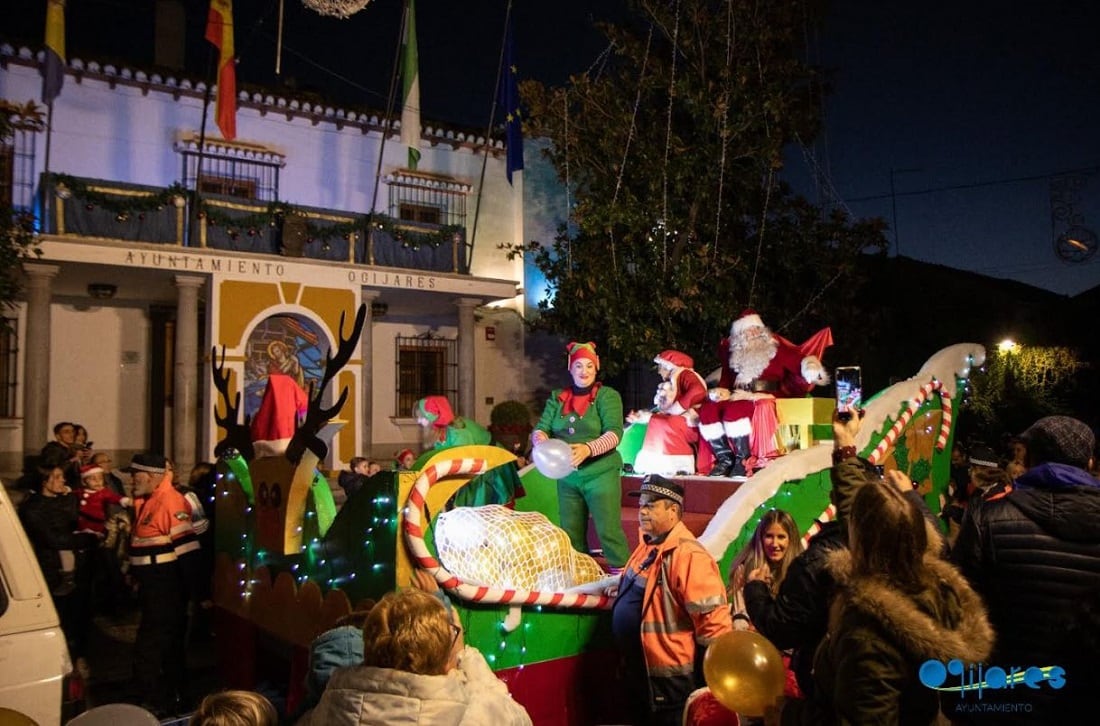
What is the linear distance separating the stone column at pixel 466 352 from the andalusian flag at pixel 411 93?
10.4ft

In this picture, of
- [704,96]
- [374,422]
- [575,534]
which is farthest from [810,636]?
[374,422]

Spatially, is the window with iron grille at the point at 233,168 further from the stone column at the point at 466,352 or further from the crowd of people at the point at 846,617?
the crowd of people at the point at 846,617

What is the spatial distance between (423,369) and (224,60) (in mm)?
7698

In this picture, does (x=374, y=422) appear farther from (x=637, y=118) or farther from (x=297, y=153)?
(x=637, y=118)

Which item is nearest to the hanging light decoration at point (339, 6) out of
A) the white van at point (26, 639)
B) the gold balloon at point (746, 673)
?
the white van at point (26, 639)

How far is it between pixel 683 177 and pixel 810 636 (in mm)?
13193

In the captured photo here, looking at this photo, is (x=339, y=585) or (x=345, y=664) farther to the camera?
(x=339, y=585)

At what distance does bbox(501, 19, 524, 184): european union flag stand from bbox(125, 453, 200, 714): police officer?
12.7m

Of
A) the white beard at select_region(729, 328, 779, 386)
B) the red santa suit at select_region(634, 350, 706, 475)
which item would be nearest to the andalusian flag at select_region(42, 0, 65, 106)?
the red santa suit at select_region(634, 350, 706, 475)

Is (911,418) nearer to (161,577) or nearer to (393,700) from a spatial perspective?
(161,577)

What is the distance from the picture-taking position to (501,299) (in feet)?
63.6

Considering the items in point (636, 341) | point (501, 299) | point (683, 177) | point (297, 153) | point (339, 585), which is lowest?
point (339, 585)

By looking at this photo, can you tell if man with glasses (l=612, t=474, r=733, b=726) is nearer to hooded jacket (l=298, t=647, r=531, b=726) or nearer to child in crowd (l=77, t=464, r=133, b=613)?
hooded jacket (l=298, t=647, r=531, b=726)

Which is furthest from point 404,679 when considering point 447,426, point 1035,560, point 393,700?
point 447,426
